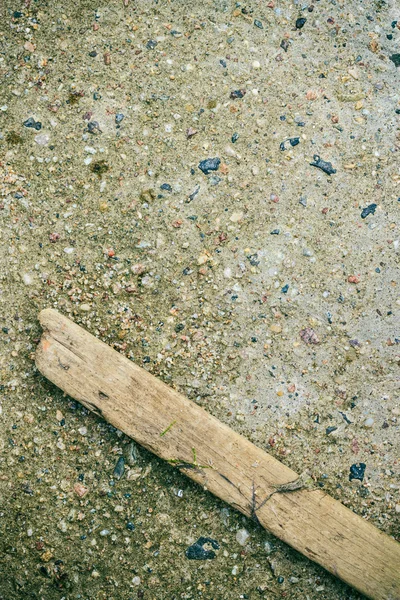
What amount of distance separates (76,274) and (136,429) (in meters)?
0.81

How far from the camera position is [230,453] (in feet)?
7.29

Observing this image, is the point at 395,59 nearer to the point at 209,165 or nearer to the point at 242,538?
the point at 209,165

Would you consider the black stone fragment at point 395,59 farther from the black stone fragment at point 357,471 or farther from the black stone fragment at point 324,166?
the black stone fragment at point 357,471

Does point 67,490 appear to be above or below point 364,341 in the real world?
below

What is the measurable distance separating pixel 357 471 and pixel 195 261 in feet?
4.20

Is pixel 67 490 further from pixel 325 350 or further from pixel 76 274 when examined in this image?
pixel 325 350

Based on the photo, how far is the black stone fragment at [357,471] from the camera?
92.2 inches

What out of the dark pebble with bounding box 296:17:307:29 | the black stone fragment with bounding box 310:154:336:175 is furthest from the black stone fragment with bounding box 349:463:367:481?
the dark pebble with bounding box 296:17:307:29

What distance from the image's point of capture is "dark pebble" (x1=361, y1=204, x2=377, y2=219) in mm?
2449

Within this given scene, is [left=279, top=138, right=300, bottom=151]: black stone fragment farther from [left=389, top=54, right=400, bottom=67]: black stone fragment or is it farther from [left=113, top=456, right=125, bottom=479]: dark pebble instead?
[left=113, top=456, right=125, bottom=479]: dark pebble

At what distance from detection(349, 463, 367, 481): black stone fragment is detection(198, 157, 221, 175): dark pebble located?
161 centimetres

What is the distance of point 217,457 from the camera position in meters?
2.23

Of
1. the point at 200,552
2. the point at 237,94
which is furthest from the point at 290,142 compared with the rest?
the point at 200,552

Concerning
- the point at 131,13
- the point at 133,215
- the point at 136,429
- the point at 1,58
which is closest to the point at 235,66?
the point at 131,13
